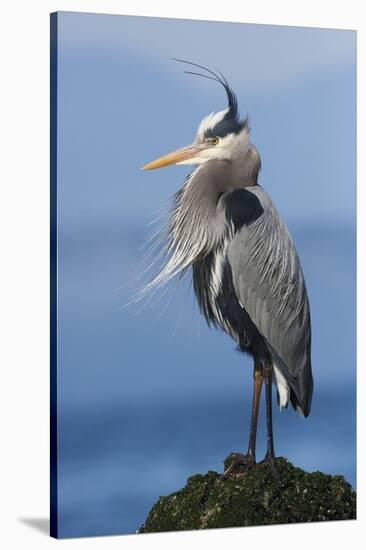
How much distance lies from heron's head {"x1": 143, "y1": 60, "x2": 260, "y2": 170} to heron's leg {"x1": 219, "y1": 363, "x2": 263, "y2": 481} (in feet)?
3.28

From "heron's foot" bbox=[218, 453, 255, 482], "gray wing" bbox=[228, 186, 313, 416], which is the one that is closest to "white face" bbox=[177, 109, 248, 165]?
"gray wing" bbox=[228, 186, 313, 416]

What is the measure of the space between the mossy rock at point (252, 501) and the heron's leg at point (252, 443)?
0.03m

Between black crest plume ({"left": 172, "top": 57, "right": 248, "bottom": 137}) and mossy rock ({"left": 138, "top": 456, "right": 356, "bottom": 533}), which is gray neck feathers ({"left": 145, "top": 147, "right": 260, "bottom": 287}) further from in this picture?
mossy rock ({"left": 138, "top": 456, "right": 356, "bottom": 533})

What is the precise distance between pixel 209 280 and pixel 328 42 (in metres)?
1.33

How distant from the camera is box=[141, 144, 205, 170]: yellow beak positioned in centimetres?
702

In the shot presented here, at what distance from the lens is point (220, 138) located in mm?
7184

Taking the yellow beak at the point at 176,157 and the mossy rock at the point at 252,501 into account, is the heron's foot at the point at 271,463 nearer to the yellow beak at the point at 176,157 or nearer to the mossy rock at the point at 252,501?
the mossy rock at the point at 252,501

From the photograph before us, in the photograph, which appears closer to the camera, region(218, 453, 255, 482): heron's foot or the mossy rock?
the mossy rock

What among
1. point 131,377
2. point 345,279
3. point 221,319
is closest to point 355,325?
point 345,279

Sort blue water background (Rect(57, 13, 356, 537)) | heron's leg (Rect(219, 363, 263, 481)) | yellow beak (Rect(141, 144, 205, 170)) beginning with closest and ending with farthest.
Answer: blue water background (Rect(57, 13, 356, 537)) < yellow beak (Rect(141, 144, 205, 170)) < heron's leg (Rect(219, 363, 263, 481))

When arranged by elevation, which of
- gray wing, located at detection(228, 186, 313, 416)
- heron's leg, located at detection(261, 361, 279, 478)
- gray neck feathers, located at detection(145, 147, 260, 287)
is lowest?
heron's leg, located at detection(261, 361, 279, 478)

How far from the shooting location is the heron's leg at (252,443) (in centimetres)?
724

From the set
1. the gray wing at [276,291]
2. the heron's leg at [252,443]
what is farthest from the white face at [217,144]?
the heron's leg at [252,443]

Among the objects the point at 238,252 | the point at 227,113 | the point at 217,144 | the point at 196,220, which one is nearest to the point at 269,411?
the point at 238,252
